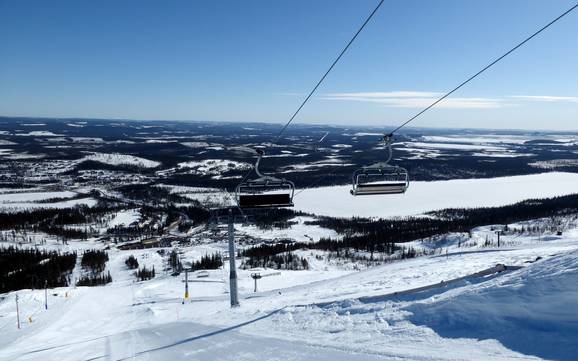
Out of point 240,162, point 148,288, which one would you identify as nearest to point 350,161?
point 240,162

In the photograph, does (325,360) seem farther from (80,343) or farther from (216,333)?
(80,343)

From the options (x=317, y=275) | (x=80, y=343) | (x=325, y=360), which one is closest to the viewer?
(x=325, y=360)

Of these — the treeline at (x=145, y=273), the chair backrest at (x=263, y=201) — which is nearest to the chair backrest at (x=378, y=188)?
the chair backrest at (x=263, y=201)

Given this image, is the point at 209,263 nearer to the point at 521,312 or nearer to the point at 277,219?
the point at 277,219

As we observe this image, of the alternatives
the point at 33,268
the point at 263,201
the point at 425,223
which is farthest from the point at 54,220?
the point at 263,201

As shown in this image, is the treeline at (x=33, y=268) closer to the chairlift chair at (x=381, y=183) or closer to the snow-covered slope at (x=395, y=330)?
the snow-covered slope at (x=395, y=330)
